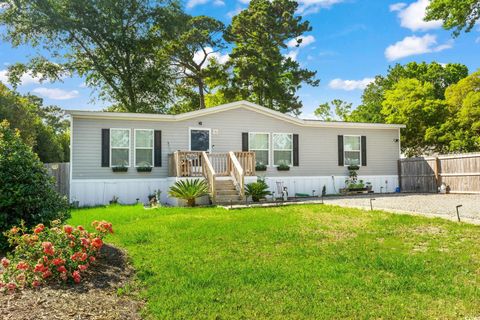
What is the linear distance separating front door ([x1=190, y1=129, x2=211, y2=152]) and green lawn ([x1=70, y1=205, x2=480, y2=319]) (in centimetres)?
714

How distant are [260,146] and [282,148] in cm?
104

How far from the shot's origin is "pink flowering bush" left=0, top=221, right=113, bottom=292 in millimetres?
4012

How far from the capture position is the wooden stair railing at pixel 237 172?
13.3 meters

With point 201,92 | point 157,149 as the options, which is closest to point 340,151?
point 157,149

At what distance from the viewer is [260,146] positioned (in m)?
16.6

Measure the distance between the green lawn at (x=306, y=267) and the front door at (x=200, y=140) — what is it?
714cm

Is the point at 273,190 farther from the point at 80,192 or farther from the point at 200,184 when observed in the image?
the point at 80,192

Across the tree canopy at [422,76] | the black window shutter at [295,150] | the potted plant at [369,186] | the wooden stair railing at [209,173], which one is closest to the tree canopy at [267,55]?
the tree canopy at [422,76]

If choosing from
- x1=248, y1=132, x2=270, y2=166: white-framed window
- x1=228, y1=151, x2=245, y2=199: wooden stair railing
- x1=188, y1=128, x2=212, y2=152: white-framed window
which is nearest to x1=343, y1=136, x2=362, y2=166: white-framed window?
x1=248, y1=132, x2=270, y2=166: white-framed window

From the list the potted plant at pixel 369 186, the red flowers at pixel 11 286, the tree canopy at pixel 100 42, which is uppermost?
the tree canopy at pixel 100 42

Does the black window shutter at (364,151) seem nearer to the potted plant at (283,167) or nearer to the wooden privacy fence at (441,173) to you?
the wooden privacy fence at (441,173)

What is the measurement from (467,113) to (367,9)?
13.0 metres

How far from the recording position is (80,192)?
1398 centimetres

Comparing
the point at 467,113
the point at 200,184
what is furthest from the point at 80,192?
the point at 467,113
